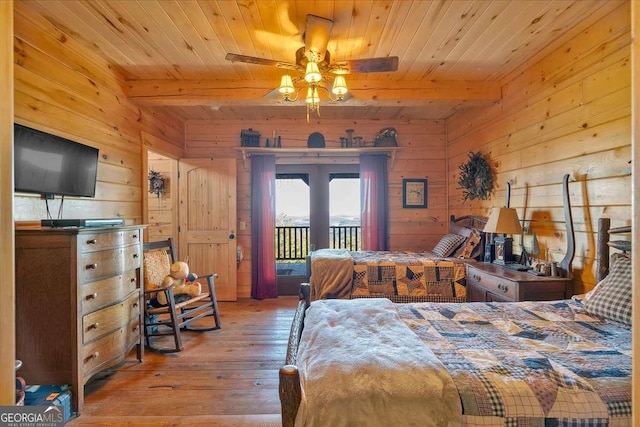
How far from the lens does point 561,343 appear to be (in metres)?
1.39

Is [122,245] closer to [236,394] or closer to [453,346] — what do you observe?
[236,394]

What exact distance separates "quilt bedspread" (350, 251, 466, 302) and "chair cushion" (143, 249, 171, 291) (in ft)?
6.64

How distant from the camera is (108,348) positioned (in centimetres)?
225

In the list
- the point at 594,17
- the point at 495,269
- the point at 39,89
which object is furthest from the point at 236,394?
the point at 594,17

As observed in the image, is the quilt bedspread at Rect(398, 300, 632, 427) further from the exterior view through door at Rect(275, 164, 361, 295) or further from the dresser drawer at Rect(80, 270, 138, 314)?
the exterior view through door at Rect(275, 164, 361, 295)

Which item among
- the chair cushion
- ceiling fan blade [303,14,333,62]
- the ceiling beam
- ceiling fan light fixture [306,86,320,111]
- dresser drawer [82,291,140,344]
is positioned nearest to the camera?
dresser drawer [82,291,140,344]

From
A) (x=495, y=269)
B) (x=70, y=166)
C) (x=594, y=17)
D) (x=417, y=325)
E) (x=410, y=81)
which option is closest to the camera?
(x=417, y=325)

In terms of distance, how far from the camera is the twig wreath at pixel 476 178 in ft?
11.9

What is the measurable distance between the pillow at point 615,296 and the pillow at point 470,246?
172 centimetres

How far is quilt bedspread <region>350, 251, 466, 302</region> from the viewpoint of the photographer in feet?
10.9

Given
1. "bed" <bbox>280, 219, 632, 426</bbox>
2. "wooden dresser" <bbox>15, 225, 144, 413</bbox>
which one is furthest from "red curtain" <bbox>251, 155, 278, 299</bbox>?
"bed" <bbox>280, 219, 632, 426</bbox>

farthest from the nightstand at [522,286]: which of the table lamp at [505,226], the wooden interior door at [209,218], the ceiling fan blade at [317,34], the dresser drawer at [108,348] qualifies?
the wooden interior door at [209,218]

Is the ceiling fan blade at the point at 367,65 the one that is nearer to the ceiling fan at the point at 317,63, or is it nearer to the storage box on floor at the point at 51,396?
the ceiling fan at the point at 317,63

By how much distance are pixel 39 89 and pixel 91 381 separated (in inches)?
86.5
